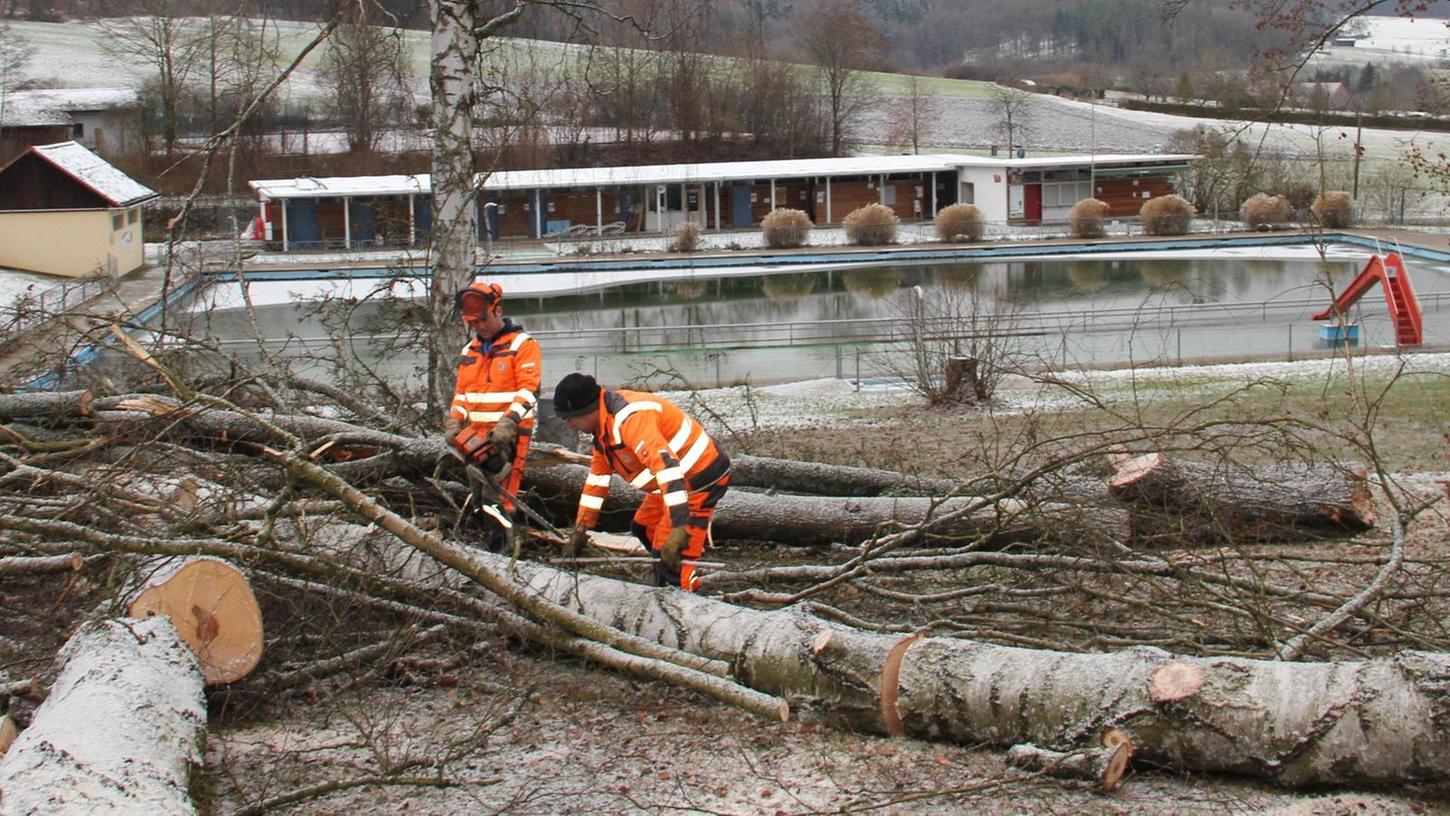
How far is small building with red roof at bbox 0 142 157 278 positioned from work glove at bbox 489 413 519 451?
119 ft

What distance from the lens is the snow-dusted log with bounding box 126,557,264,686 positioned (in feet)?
21.4

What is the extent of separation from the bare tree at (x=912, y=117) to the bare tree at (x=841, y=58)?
267 centimetres

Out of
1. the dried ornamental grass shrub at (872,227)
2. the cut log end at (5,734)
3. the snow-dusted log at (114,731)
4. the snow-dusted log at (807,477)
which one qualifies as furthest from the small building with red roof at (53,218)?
the cut log end at (5,734)

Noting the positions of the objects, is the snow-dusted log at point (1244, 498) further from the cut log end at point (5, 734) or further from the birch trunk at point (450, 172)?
the cut log end at point (5, 734)

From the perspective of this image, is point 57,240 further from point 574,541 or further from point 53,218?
point 574,541

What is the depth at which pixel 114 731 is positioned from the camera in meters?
5.35

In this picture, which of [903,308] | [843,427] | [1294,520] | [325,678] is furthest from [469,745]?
[903,308]

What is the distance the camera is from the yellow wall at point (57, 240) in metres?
41.1

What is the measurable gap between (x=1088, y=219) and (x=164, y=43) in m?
37.6

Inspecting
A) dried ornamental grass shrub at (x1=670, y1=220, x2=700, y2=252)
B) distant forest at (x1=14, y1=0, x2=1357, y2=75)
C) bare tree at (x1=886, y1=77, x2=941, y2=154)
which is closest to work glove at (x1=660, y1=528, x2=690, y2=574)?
dried ornamental grass shrub at (x1=670, y1=220, x2=700, y2=252)

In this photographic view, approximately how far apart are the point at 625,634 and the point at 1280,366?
57.5 ft

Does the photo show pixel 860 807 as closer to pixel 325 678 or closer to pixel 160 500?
pixel 325 678

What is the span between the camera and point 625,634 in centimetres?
660

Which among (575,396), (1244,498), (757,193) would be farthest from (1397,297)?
(757,193)
